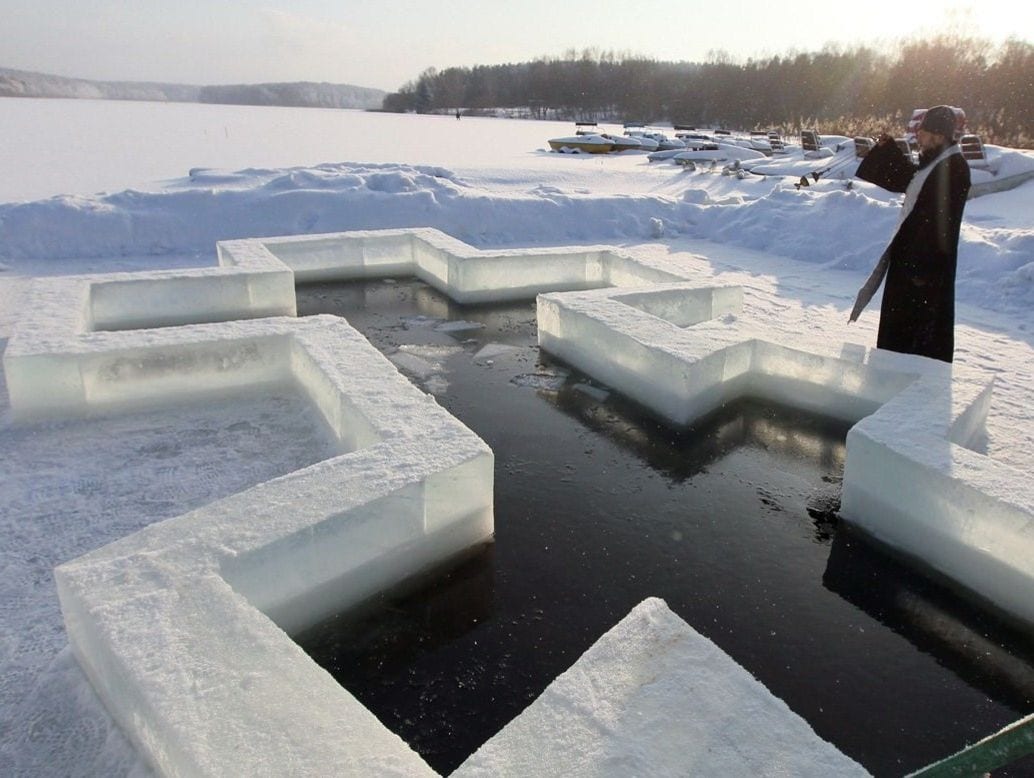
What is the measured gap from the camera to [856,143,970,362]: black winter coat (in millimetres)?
4406

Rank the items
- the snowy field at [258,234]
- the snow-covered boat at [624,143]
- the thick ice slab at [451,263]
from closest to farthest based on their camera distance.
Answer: the snowy field at [258,234], the thick ice slab at [451,263], the snow-covered boat at [624,143]

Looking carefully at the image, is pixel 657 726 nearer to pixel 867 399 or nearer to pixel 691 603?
pixel 691 603

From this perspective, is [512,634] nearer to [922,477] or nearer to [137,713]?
[137,713]

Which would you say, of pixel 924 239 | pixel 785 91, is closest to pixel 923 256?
pixel 924 239

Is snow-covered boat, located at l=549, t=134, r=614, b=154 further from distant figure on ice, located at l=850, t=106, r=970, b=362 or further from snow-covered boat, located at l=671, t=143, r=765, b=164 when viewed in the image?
distant figure on ice, located at l=850, t=106, r=970, b=362

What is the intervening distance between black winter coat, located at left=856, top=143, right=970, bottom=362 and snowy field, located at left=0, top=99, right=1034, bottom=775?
586 millimetres

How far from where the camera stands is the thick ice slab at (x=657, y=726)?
188cm

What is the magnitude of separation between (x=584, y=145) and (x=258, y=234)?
23.0 metres

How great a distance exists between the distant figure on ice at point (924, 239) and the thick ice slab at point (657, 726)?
11.1ft

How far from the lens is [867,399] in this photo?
4789 millimetres

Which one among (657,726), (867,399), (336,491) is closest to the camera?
(657,726)

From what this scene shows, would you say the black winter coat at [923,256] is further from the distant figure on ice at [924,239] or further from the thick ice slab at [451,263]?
the thick ice slab at [451,263]

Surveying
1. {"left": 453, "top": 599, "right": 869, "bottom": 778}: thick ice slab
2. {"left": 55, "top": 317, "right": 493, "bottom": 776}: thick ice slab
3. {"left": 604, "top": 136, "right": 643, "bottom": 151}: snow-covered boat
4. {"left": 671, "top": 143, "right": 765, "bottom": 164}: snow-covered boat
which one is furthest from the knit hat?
{"left": 604, "top": 136, "right": 643, "bottom": 151}: snow-covered boat

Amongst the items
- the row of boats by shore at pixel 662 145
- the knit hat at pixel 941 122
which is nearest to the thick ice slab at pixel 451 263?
the knit hat at pixel 941 122
